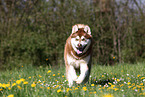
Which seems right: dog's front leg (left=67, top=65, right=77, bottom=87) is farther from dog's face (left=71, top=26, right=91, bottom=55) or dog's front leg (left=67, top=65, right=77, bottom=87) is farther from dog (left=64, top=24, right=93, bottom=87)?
dog's face (left=71, top=26, right=91, bottom=55)

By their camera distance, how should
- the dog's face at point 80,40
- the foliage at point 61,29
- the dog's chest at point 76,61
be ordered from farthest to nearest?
1. the foliage at point 61,29
2. the dog's chest at point 76,61
3. the dog's face at point 80,40

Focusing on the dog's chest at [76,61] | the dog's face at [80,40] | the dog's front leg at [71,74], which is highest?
the dog's face at [80,40]

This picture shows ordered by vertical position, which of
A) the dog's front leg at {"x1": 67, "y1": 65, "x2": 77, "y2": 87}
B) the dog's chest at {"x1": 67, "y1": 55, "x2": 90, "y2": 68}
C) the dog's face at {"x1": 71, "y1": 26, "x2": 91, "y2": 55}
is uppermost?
the dog's face at {"x1": 71, "y1": 26, "x2": 91, "y2": 55}

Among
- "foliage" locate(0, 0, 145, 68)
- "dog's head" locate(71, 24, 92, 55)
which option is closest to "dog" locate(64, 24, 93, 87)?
"dog's head" locate(71, 24, 92, 55)

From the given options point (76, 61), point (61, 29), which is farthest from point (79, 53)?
point (61, 29)

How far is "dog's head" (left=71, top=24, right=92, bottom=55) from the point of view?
3.65 meters

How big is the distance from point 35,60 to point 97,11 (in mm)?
3119

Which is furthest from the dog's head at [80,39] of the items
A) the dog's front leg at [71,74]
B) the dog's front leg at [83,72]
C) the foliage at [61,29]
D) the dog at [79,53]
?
the foliage at [61,29]

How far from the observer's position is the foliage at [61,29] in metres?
7.99

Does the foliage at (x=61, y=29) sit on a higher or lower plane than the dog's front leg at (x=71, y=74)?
higher

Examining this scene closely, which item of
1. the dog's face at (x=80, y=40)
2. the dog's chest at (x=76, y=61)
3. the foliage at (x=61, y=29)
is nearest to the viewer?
the dog's face at (x=80, y=40)

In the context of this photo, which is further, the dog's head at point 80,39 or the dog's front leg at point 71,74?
the dog's front leg at point 71,74

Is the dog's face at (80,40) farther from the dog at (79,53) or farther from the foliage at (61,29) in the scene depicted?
the foliage at (61,29)

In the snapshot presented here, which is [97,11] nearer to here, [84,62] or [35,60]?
[35,60]
